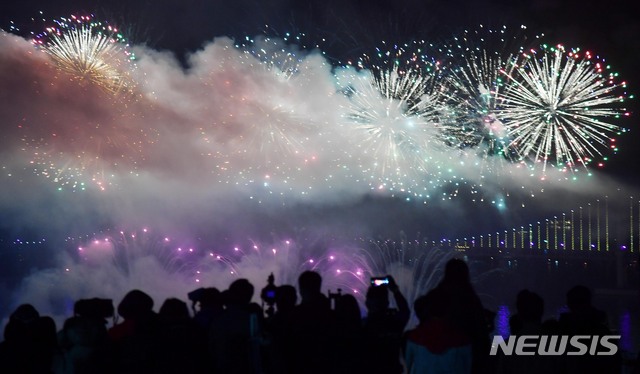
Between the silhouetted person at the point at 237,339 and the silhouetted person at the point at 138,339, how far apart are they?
611 millimetres

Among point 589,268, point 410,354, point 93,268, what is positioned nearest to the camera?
point 410,354

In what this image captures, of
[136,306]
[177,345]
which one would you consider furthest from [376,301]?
[136,306]

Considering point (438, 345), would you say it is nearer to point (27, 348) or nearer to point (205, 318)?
point (205, 318)

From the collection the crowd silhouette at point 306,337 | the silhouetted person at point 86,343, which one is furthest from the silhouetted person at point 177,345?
the silhouetted person at point 86,343

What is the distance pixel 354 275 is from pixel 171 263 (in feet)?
31.8

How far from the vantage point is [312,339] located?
19.7 ft

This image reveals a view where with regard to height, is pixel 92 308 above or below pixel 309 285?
below

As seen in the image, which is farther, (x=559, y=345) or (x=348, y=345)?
(x=348, y=345)

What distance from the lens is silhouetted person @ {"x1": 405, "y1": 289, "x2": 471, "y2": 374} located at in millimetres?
5312

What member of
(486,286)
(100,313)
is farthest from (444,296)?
(486,286)

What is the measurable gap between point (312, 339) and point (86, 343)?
5.97 feet

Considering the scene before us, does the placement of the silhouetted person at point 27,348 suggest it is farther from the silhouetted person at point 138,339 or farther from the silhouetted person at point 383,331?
the silhouetted person at point 383,331

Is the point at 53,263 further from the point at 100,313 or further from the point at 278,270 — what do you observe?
the point at 100,313

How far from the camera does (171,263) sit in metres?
34.8
